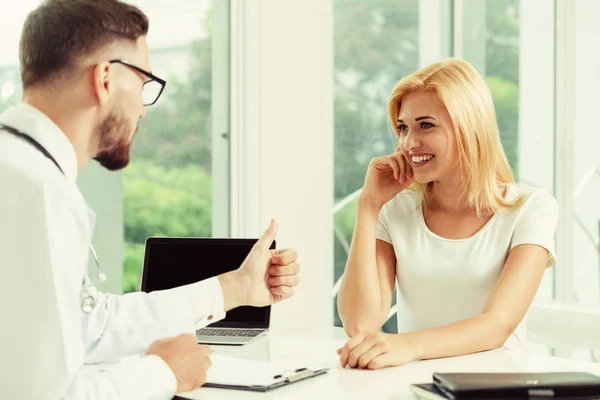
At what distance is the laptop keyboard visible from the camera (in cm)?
217

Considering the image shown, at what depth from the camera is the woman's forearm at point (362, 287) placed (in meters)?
2.26

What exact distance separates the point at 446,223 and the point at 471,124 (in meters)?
0.31

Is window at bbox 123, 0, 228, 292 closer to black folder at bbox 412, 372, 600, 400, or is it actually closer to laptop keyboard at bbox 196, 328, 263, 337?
laptop keyboard at bbox 196, 328, 263, 337

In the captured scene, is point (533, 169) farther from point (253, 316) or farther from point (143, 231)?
point (253, 316)

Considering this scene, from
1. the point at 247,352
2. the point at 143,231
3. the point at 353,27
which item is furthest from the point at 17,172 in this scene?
the point at 353,27

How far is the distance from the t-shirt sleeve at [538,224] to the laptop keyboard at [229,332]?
783 millimetres

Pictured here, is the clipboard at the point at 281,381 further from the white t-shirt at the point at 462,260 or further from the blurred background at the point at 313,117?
the blurred background at the point at 313,117

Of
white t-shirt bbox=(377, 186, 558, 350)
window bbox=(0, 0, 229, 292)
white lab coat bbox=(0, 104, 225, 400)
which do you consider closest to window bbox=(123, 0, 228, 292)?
window bbox=(0, 0, 229, 292)

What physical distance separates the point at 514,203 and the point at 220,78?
195 cm

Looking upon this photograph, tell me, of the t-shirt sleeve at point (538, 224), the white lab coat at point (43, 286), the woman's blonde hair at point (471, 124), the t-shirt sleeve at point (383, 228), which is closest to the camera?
the white lab coat at point (43, 286)

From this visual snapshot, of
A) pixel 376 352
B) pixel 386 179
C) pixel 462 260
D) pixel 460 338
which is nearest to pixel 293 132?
pixel 386 179

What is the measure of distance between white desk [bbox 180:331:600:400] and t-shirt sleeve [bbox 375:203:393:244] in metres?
0.46

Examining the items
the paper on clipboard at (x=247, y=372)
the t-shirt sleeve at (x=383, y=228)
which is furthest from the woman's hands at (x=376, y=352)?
the t-shirt sleeve at (x=383, y=228)

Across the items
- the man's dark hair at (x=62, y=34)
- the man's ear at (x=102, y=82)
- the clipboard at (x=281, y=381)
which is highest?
the man's dark hair at (x=62, y=34)
